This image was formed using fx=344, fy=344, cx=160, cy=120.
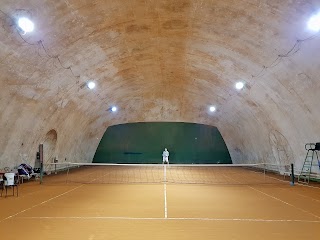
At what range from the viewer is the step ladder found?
555 inches

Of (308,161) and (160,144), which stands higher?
(160,144)

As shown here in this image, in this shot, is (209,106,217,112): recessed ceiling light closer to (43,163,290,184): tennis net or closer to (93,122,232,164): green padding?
(43,163,290,184): tennis net

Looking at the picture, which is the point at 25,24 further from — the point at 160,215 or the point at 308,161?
the point at 308,161

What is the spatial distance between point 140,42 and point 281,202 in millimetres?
7656

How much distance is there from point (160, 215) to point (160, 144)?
2465 centimetres

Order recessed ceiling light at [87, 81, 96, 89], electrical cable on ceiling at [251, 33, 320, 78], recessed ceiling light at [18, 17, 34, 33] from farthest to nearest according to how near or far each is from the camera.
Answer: recessed ceiling light at [87, 81, 96, 89] < electrical cable on ceiling at [251, 33, 320, 78] < recessed ceiling light at [18, 17, 34, 33]

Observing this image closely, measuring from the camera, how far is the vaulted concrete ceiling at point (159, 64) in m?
9.76

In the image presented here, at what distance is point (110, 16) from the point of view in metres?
10.5

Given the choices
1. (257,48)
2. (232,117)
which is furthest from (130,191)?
(232,117)

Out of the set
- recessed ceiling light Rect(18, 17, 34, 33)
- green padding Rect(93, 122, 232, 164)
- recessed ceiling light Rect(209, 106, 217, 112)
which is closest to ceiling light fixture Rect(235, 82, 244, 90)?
recessed ceiling light Rect(209, 106, 217, 112)

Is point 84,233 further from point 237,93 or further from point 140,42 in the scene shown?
point 237,93

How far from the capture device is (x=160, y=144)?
106 ft

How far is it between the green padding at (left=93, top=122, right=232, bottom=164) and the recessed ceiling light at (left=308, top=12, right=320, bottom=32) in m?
22.6

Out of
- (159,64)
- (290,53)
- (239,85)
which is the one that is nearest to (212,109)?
(239,85)
